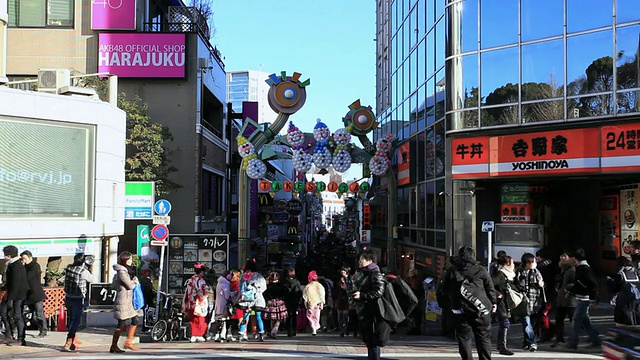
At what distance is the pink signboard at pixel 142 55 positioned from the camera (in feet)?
94.6

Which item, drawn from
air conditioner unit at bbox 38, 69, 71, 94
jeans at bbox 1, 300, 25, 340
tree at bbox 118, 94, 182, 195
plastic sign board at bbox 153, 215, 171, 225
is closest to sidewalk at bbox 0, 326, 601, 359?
jeans at bbox 1, 300, 25, 340

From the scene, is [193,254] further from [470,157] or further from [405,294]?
[405,294]

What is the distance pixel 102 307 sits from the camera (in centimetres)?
1638

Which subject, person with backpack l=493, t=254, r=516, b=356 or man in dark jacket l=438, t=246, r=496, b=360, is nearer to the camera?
man in dark jacket l=438, t=246, r=496, b=360

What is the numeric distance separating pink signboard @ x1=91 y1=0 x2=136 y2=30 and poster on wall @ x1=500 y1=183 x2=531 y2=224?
59.8ft

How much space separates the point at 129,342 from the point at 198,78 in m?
19.6

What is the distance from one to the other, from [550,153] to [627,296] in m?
8.32

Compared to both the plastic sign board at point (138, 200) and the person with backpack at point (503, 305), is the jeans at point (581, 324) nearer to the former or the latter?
the person with backpack at point (503, 305)

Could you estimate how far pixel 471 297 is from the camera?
8.19m

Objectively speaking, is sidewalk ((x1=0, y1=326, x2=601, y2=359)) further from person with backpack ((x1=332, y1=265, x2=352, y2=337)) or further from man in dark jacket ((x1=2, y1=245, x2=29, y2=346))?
person with backpack ((x1=332, y1=265, x2=352, y2=337))

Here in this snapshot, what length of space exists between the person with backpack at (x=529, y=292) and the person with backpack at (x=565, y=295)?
35 centimetres

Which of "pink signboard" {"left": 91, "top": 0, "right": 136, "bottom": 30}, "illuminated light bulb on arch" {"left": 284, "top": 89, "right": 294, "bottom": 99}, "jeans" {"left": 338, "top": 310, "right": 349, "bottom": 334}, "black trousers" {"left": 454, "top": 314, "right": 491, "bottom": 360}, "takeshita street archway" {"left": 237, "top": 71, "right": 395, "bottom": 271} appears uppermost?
"pink signboard" {"left": 91, "top": 0, "right": 136, "bottom": 30}

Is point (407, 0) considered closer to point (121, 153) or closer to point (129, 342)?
point (121, 153)

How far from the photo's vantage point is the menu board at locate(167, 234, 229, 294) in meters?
17.4
